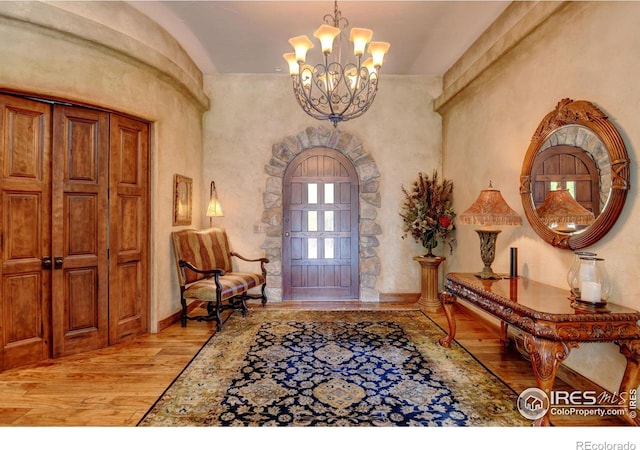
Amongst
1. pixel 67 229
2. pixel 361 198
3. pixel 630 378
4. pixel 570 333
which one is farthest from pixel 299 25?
pixel 630 378

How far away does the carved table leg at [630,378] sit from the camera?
1.94 meters

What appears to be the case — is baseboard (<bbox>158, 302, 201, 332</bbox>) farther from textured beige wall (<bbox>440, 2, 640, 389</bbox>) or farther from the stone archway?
textured beige wall (<bbox>440, 2, 640, 389</bbox>)

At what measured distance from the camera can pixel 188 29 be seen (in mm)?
3855

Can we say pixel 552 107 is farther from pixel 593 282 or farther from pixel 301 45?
pixel 301 45

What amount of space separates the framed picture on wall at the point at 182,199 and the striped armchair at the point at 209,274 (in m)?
0.21

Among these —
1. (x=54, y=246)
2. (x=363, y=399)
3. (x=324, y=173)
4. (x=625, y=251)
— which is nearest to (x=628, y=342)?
(x=625, y=251)

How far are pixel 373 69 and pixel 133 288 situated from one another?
318cm

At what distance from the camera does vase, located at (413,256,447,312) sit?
4664 mm

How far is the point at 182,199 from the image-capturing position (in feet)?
14.3

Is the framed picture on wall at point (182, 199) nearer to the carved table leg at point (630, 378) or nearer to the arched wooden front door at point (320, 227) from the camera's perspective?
the arched wooden front door at point (320, 227)

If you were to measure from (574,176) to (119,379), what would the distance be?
3727mm

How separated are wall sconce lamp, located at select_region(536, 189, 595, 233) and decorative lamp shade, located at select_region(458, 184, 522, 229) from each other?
208 mm

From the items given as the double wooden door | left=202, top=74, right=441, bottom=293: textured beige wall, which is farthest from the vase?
the double wooden door

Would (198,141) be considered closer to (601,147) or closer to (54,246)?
(54,246)
